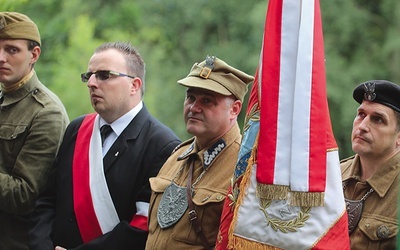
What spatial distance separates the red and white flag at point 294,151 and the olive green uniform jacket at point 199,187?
508 mm

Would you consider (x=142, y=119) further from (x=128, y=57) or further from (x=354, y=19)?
(x=354, y=19)

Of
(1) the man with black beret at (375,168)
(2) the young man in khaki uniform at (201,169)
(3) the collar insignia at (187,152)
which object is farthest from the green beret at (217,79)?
(1) the man with black beret at (375,168)

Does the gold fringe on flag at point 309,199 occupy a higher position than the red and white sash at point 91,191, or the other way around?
the gold fringe on flag at point 309,199

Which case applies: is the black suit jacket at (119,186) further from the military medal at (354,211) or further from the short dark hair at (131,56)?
the military medal at (354,211)

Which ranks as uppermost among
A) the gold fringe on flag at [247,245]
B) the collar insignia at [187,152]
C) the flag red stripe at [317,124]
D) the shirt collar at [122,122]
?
the flag red stripe at [317,124]

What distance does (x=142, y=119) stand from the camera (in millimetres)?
5746

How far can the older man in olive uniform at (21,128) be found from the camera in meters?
5.82

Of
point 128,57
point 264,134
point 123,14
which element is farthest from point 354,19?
point 264,134

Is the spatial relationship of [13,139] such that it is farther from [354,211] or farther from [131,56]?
[354,211]

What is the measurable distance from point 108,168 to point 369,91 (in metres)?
1.63

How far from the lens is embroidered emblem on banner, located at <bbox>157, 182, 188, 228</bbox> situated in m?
5.08

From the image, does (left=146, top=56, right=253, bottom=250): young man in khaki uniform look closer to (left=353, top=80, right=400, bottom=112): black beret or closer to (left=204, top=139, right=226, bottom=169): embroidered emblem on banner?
(left=204, top=139, right=226, bottom=169): embroidered emblem on banner

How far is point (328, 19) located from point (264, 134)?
12.5m

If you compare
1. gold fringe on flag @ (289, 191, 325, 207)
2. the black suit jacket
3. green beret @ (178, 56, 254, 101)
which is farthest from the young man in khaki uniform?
gold fringe on flag @ (289, 191, 325, 207)
